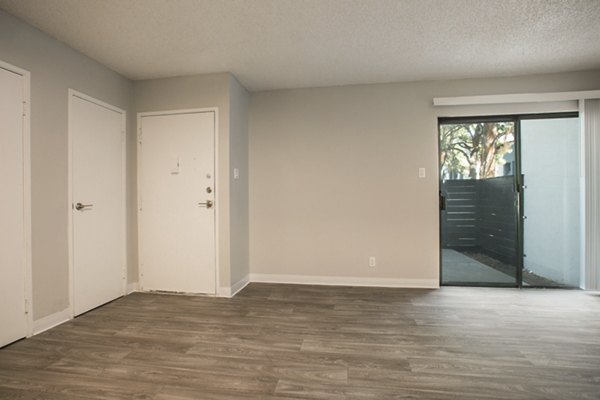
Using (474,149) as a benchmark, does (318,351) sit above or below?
below

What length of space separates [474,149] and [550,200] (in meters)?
1.09

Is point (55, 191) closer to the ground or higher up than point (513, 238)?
higher up

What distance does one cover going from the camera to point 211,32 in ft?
8.00

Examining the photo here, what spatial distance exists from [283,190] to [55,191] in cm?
235

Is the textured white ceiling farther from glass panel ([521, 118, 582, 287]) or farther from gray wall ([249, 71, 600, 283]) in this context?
glass panel ([521, 118, 582, 287])

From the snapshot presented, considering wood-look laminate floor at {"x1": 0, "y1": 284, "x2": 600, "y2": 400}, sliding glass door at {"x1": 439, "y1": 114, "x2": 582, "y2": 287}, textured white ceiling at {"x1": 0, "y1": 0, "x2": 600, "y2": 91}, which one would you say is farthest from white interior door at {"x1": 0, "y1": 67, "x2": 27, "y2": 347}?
sliding glass door at {"x1": 439, "y1": 114, "x2": 582, "y2": 287}

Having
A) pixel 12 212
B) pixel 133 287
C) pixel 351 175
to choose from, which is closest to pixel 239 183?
pixel 351 175

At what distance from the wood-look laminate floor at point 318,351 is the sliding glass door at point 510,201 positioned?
0.51m

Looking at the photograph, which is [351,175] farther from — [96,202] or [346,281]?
[96,202]

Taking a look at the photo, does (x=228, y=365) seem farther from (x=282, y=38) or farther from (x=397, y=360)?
(x=282, y=38)

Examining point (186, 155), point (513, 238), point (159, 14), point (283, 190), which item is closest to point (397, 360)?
point (283, 190)

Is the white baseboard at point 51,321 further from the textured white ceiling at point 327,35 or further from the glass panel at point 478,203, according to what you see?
the glass panel at point 478,203

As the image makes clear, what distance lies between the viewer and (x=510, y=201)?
3480 millimetres

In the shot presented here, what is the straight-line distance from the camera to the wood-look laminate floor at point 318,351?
161cm
